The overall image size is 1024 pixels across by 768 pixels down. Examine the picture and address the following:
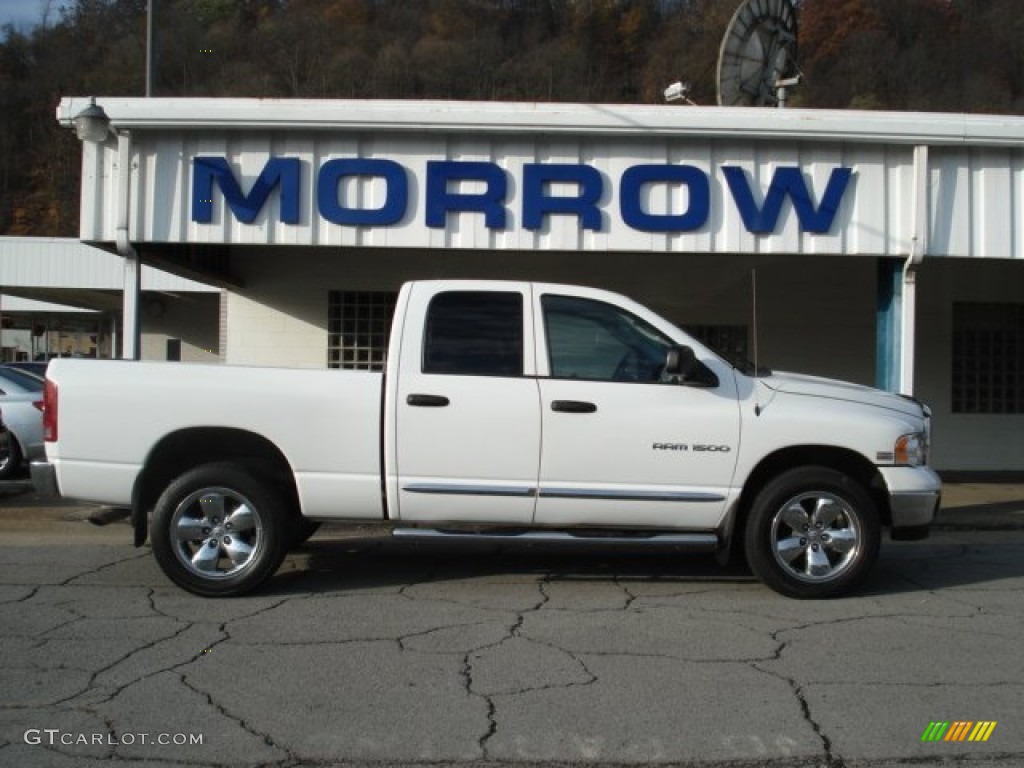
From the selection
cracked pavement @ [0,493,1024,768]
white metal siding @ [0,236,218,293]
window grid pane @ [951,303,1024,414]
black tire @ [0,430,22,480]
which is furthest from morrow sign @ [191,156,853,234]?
white metal siding @ [0,236,218,293]

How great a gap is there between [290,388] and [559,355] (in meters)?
1.78

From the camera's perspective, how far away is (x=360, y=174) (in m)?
10.2

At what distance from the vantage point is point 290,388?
654cm

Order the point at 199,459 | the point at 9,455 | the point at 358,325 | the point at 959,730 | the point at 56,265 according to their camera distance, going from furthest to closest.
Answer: the point at 56,265 → the point at 358,325 → the point at 9,455 → the point at 199,459 → the point at 959,730

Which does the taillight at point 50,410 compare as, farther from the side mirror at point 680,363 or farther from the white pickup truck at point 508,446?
the side mirror at point 680,363

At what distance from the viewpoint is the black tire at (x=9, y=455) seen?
13047mm

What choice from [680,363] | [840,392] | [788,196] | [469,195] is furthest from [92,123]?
[840,392]

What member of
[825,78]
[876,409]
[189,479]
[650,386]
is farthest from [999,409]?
[825,78]

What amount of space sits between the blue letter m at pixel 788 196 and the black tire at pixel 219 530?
5.91 m

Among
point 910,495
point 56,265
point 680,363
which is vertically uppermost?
point 56,265

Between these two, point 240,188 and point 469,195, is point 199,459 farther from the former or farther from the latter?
point 469,195

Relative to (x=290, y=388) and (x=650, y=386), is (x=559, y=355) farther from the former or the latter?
(x=290, y=388)

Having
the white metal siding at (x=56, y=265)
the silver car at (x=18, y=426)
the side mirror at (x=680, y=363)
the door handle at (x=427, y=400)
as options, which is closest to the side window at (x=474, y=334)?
the door handle at (x=427, y=400)

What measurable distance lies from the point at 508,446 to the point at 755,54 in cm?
949
